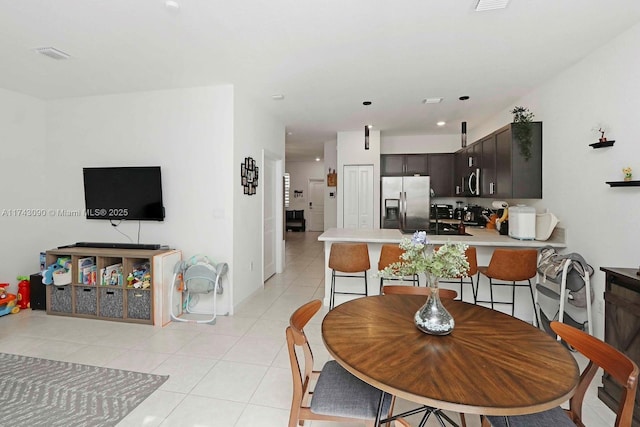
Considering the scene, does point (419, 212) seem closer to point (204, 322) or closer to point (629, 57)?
point (629, 57)

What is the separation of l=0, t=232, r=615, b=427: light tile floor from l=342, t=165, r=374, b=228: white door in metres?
2.44

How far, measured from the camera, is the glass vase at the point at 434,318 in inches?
59.4

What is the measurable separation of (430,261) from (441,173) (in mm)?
5412

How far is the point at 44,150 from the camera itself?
4301mm

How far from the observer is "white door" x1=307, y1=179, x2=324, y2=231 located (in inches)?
475

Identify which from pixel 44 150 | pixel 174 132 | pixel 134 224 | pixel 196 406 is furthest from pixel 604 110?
pixel 44 150

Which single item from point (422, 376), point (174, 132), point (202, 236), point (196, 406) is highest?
point (174, 132)

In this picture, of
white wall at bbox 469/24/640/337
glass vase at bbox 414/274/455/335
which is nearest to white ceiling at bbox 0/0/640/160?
white wall at bbox 469/24/640/337

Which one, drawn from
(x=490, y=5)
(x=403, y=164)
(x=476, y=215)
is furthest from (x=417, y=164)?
(x=490, y=5)

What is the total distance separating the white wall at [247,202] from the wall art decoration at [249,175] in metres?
0.07

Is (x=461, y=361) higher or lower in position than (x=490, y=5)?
lower

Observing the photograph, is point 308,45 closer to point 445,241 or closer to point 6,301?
point 445,241

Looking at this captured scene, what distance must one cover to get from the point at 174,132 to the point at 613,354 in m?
4.24

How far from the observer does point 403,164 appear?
6.58 m
